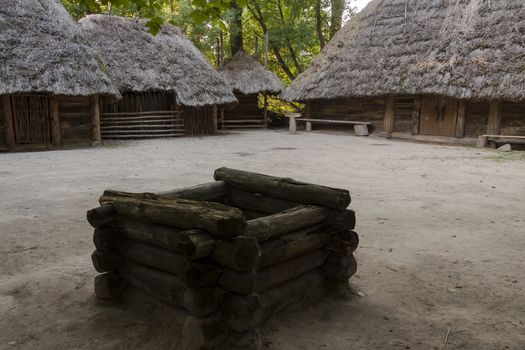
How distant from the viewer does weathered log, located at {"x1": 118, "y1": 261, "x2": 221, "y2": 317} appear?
259 cm

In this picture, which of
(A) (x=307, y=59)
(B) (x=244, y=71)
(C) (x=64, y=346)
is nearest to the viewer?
(C) (x=64, y=346)

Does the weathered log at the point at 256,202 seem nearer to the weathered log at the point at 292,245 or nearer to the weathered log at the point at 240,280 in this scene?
the weathered log at the point at 292,245

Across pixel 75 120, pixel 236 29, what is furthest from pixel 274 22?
pixel 75 120

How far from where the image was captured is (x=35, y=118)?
13867mm

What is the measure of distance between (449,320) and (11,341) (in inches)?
116

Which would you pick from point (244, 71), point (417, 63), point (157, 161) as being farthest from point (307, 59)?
point (157, 161)

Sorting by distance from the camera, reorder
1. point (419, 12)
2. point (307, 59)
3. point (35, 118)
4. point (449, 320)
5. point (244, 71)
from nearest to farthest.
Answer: point (449, 320), point (35, 118), point (419, 12), point (244, 71), point (307, 59)

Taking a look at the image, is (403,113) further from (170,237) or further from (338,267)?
(170,237)

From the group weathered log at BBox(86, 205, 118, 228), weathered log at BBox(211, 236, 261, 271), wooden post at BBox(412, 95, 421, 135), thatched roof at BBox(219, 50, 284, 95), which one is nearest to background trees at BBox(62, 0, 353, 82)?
thatched roof at BBox(219, 50, 284, 95)

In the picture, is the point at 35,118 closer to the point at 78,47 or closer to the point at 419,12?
the point at 78,47

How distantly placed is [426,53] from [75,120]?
1294 centimetres

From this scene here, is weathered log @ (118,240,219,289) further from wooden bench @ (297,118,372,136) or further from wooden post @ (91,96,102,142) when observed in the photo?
wooden bench @ (297,118,372,136)

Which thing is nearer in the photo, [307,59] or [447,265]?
[447,265]

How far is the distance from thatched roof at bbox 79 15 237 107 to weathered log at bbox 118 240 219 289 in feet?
47.5
